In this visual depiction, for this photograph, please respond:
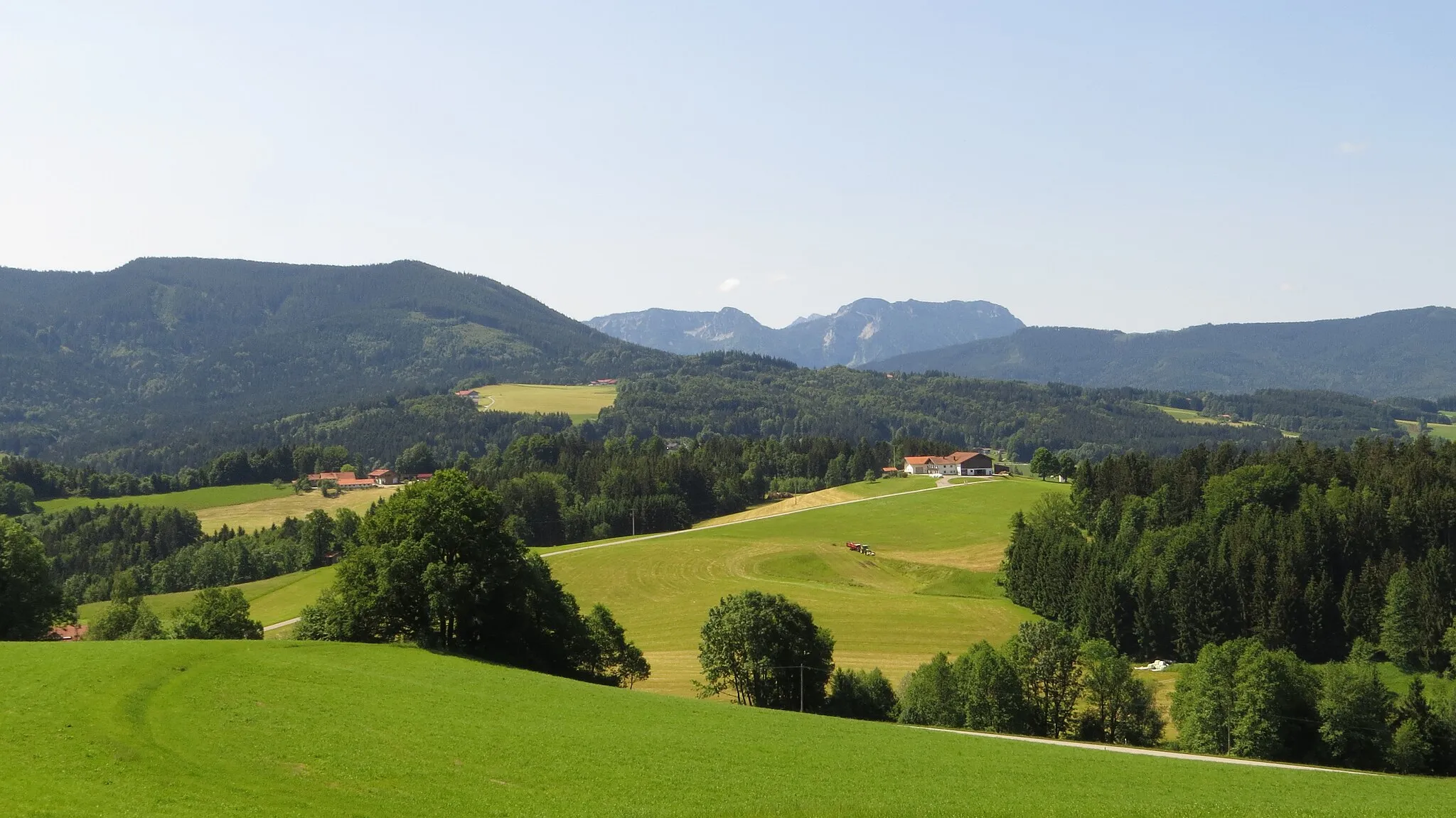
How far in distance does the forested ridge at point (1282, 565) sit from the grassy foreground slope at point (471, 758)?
53846mm

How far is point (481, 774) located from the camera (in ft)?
95.2

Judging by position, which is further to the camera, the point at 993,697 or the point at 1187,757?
the point at 993,697

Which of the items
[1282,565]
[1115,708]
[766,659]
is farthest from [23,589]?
[1282,565]

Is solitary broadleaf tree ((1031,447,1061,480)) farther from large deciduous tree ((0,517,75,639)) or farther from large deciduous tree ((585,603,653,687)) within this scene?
large deciduous tree ((0,517,75,639))

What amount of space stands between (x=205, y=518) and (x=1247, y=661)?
552 feet

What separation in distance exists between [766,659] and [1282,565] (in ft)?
199

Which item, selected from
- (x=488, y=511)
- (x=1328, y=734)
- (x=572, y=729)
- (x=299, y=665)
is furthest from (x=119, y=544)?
(x=1328, y=734)

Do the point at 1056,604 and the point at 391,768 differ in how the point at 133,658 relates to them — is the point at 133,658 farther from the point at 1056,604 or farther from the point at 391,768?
the point at 1056,604

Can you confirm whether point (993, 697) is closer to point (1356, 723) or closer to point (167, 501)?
point (1356, 723)

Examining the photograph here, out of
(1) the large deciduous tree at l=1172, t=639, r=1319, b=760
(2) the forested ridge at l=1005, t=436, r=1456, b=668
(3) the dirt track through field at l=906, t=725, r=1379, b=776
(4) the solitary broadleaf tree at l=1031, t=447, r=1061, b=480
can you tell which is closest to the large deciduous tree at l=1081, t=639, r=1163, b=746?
(1) the large deciduous tree at l=1172, t=639, r=1319, b=760

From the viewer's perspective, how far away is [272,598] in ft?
364

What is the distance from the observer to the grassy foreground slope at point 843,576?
85.8 meters

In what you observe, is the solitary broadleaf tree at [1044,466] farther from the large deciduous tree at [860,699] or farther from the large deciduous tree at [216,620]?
the large deciduous tree at [216,620]

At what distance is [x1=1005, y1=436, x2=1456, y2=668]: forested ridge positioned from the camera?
93688 mm
